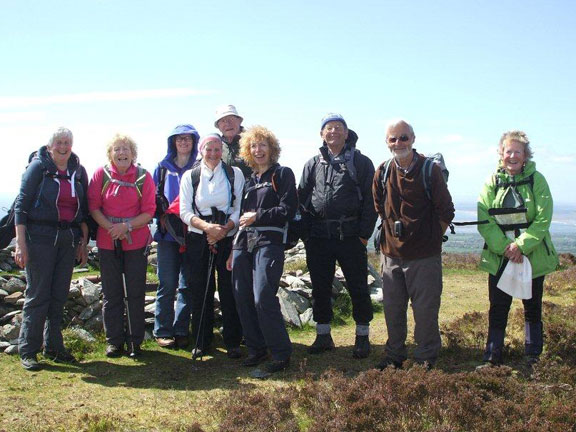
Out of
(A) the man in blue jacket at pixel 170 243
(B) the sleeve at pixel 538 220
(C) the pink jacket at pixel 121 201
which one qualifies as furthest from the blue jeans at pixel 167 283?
(B) the sleeve at pixel 538 220

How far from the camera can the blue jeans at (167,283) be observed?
7.88 meters

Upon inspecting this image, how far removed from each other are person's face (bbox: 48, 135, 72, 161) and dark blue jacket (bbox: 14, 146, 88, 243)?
0.29ft

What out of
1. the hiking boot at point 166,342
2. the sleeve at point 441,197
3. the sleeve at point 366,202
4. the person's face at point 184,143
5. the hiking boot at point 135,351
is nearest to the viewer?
the sleeve at point 441,197

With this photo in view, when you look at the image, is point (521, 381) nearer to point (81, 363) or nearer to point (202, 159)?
point (202, 159)

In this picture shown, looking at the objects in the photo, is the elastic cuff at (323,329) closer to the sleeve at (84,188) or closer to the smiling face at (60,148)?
the sleeve at (84,188)

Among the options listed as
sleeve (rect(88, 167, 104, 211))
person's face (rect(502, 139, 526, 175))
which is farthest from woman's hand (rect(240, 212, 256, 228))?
person's face (rect(502, 139, 526, 175))

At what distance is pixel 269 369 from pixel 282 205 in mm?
2068

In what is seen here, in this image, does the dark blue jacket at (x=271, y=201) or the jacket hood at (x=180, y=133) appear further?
the jacket hood at (x=180, y=133)

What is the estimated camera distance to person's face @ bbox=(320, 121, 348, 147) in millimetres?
7242

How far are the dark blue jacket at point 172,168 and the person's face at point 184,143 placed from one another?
53 millimetres

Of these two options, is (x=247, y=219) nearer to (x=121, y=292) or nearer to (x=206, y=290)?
(x=206, y=290)

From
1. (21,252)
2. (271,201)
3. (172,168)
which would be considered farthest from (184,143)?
(21,252)

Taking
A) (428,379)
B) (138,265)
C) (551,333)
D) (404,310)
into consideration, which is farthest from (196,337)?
(551,333)

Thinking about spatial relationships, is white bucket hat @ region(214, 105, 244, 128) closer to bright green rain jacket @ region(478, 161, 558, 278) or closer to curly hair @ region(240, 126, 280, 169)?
curly hair @ region(240, 126, 280, 169)
